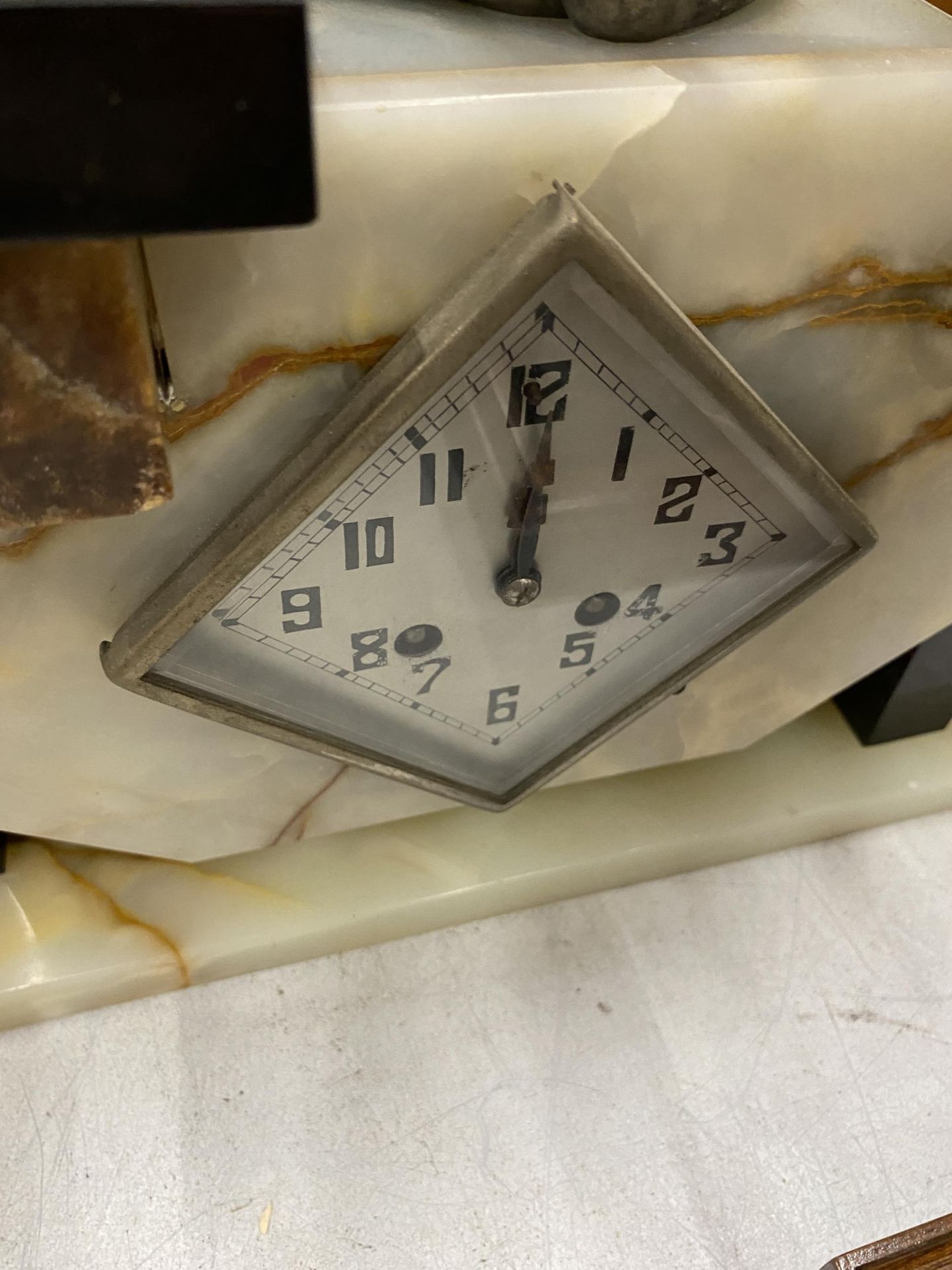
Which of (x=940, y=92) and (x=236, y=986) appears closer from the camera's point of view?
(x=940, y=92)

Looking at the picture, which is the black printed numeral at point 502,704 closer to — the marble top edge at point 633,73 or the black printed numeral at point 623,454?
the black printed numeral at point 623,454

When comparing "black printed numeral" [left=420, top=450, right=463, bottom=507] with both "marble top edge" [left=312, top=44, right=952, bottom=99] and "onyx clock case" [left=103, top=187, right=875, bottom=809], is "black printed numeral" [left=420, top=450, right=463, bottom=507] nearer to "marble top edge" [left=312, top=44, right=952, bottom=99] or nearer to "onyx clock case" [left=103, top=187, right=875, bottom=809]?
"onyx clock case" [left=103, top=187, right=875, bottom=809]

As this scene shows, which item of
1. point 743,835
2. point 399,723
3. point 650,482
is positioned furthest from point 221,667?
point 743,835

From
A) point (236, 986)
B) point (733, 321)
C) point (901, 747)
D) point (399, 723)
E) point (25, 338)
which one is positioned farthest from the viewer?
point (901, 747)

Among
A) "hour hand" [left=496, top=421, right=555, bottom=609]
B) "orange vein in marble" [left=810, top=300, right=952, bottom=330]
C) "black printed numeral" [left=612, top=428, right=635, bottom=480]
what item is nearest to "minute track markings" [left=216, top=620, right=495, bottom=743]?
"hour hand" [left=496, top=421, right=555, bottom=609]

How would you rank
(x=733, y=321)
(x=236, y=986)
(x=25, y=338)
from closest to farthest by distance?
(x=25, y=338) → (x=733, y=321) → (x=236, y=986)

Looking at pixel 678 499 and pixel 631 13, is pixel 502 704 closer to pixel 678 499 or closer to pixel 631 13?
pixel 678 499

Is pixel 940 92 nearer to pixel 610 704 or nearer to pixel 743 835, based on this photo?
pixel 610 704
